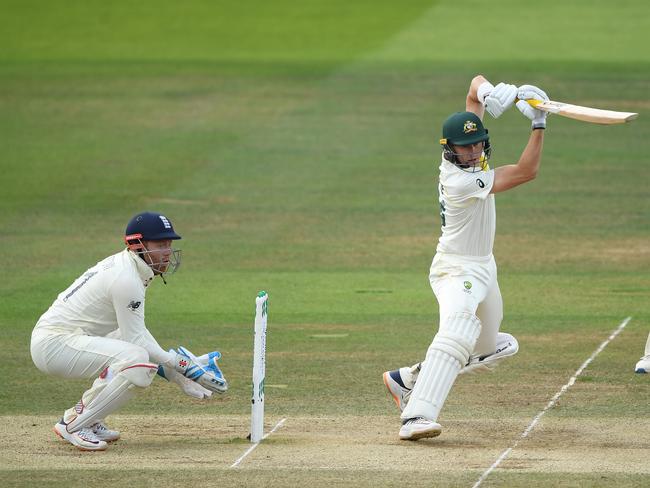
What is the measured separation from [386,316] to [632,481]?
18.0 feet

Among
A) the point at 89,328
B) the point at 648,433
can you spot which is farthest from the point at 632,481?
the point at 89,328

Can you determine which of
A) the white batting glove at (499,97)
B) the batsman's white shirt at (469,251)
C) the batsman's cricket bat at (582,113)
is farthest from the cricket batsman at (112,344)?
the batsman's cricket bat at (582,113)

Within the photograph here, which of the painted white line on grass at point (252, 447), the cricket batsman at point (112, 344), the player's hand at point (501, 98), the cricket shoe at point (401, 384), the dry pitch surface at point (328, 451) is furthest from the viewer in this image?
the cricket shoe at point (401, 384)

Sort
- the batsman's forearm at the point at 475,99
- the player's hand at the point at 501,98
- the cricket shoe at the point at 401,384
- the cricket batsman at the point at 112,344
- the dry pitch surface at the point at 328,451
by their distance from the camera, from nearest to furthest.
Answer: the dry pitch surface at the point at 328,451 < the cricket batsman at the point at 112,344 < the player's hand at the point at 501,98 < the cricket shoe at the point at 401,384 < the batsman's forearm at the point at 475,99

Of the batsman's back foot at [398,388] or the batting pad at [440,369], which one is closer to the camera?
the batting pad at [440,369]

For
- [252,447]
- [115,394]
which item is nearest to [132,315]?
[115,394]

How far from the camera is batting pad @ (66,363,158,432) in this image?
820cm

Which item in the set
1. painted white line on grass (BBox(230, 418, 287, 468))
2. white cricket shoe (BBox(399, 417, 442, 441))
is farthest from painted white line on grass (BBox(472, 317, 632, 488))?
painted white line on grass (BBox(230, 418, 287, 468))

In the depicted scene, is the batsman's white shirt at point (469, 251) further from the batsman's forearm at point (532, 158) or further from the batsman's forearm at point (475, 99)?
the batsman's forearm at point (475, 99)

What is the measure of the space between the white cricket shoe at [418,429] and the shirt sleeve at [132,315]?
1.47 metres

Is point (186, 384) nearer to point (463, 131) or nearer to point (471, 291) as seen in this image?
point (471, 291)

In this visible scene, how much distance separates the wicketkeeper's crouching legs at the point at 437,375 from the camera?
827 cm

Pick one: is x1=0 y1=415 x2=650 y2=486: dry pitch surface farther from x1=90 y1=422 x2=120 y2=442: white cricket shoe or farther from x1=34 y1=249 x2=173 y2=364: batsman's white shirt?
x1=34 y1=249 x2=173 y2=364: batsman's white shirt

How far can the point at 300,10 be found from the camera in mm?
31781
